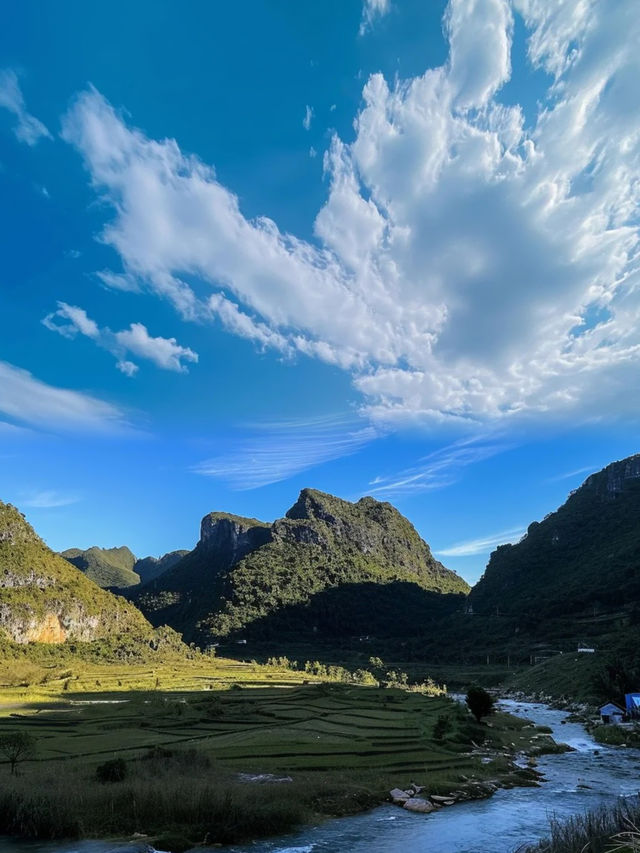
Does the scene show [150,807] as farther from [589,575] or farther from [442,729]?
[589,575]

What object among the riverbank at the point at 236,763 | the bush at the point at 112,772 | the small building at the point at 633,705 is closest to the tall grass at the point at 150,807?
the riverbank at the point at 236,763

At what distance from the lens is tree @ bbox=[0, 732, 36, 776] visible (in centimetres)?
3291

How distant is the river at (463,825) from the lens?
66.6 ft

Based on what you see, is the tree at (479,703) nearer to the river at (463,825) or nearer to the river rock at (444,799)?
the river at (463,825)

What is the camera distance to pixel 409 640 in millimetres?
179500

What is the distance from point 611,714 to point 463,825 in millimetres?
44233

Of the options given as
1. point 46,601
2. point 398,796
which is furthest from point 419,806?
point 46,601

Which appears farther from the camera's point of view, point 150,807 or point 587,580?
point 587,580

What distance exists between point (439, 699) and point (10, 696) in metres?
66.1

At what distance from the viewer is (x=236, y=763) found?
3453 cm

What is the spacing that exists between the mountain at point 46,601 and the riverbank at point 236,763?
80.1m

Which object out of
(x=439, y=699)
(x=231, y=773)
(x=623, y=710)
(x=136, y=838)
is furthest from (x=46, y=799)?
(x=439, y=699)

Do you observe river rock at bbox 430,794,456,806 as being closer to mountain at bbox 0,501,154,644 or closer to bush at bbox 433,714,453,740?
bush at bbox 433,714,453,740

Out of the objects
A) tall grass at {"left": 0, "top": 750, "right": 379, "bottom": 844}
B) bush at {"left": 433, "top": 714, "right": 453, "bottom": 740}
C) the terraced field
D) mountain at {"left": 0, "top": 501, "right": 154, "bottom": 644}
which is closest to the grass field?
tall grass at {"left": 0, "top": 750, "right": 379, "bottom": 844}
